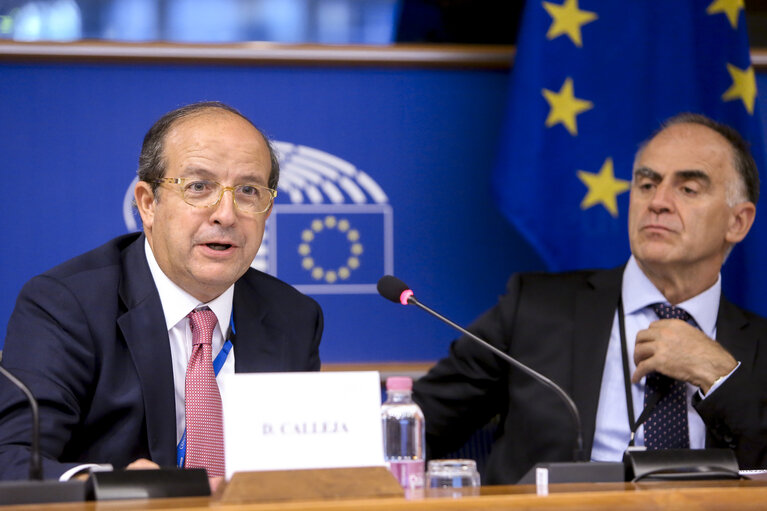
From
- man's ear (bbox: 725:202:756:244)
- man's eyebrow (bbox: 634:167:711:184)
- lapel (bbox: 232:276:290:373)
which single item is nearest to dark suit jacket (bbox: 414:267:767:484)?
man's ear (bbox: 725:202:756:244)

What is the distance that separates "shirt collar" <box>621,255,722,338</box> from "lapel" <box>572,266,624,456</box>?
35 millimetres

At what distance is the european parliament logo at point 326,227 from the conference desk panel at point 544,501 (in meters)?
1.79

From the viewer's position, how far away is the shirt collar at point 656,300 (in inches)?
101

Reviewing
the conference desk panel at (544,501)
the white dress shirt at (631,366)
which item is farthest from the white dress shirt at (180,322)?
the white dress shirt at (631,366)

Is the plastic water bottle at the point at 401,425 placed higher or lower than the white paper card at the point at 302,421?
lower

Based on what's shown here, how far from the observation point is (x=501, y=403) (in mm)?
2664

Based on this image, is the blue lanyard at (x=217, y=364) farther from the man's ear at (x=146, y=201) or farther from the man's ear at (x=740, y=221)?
the man's ear at (x=740, y=221)

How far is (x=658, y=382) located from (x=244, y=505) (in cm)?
158

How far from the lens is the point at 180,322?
81.8 inches

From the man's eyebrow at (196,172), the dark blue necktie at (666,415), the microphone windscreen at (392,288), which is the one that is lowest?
the dark blue necktie at (666,415)

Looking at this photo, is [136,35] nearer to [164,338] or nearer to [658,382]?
[164,338]

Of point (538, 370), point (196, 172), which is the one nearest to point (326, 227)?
point (538, 370)

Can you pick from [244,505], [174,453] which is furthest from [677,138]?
[244,505]

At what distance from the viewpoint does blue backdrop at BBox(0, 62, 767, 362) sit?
301 centimetres
